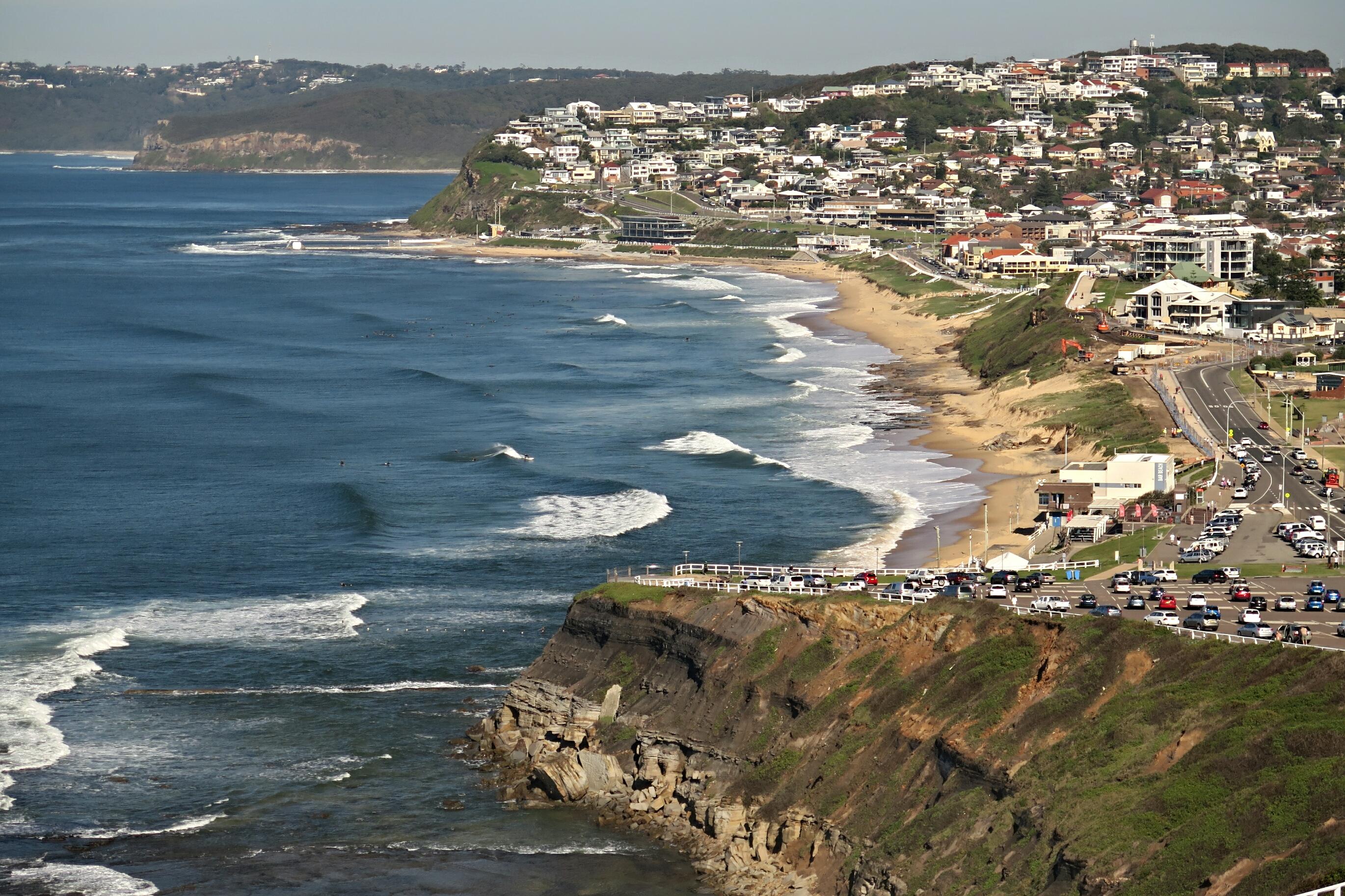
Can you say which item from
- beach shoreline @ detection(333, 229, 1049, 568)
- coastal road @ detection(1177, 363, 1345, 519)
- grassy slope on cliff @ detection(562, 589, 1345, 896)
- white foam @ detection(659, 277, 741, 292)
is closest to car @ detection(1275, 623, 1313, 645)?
grassy slope on cliff @ detection(562, 589, 1345, 896)

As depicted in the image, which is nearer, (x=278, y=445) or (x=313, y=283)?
(x=278, y=445)

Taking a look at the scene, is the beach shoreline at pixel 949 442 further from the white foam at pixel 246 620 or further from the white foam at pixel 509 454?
the white foam at pixel 246 620

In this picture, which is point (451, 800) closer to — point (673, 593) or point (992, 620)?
point (673, 593)

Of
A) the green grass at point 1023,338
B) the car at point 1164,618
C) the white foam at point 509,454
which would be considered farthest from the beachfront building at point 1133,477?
the white foam at point 509,454

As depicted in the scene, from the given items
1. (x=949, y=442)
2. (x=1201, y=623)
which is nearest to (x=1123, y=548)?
(x=1201, y=623)

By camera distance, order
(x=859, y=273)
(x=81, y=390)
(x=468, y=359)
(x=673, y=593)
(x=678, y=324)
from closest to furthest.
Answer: (x=673, y=593)
(x=81, y=390)
(x=468, y=359)
(x=678, y=324)
(x=859, y=273)

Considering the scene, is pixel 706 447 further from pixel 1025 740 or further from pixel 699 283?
pixel 699 283

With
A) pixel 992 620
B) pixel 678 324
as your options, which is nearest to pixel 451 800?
pixel 992 620

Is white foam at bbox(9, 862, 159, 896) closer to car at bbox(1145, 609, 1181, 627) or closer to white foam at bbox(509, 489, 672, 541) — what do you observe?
car at bbox(1145, 609, 1181, 627)
